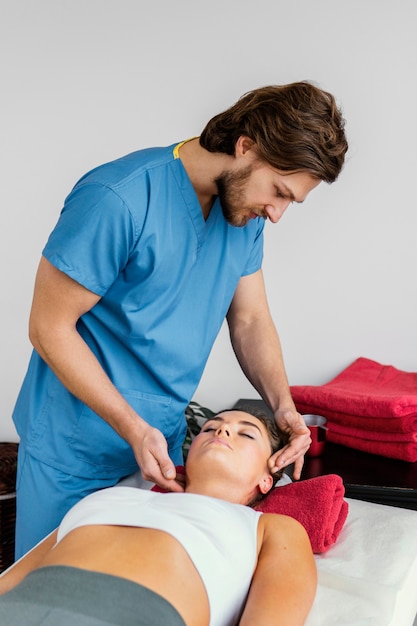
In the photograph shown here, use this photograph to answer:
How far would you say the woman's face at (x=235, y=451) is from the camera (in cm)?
165

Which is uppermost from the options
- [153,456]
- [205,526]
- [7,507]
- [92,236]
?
[92,236]

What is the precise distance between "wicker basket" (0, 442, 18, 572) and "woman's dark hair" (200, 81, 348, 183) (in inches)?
56.7

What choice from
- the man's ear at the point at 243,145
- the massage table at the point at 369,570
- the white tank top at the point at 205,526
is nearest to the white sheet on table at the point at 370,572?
the massage table at the point at 369,570

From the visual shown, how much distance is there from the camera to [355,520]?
1746 mm

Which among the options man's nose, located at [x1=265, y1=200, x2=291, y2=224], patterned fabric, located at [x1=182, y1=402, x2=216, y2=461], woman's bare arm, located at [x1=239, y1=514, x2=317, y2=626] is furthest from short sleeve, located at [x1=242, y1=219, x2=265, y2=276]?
patterned fabric, located at [x1=182, y1=402, x2=216, y2=461]

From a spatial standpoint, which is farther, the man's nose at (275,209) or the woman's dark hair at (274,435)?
the woman's dark hair at (274,435)

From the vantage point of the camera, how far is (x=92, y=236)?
60.0 inches

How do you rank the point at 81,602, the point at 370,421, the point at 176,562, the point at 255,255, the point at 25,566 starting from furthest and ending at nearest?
the point at 370,421 < the point at 255,255 < the point at 25,566 < the point at 176,562 < the point at 81,602

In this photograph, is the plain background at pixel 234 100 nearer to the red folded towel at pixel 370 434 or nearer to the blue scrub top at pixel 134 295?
the red folded towel at pixel 370 434

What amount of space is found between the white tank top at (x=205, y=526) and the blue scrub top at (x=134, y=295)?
0.66ft

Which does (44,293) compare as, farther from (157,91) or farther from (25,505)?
(157,91)

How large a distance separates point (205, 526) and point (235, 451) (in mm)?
267

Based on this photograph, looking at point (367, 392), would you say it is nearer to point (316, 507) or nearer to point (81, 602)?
point (316, 507)

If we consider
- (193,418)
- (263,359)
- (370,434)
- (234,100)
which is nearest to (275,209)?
(263,359)
